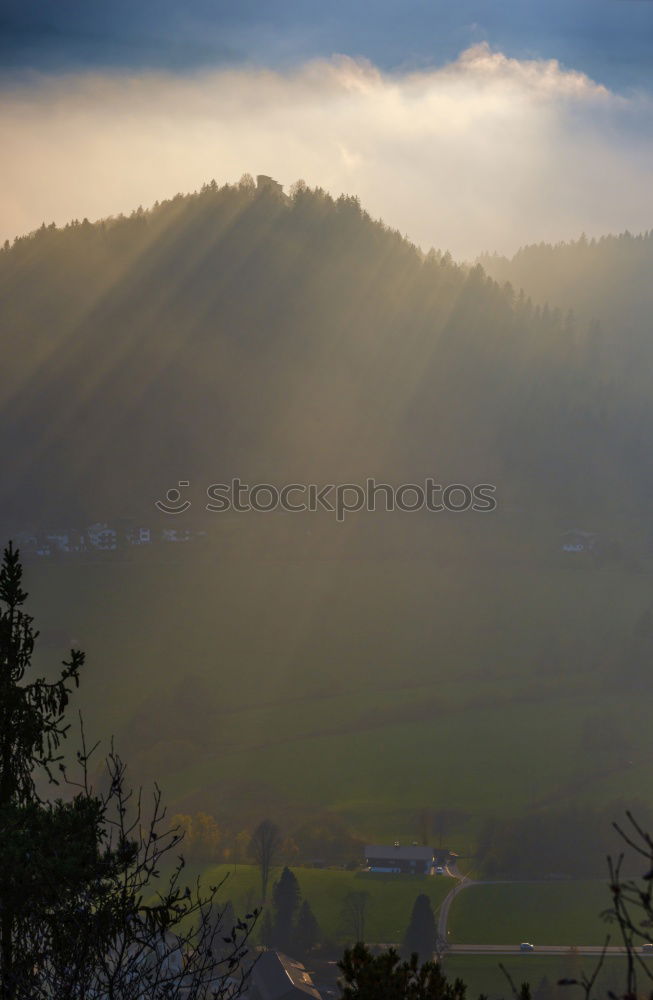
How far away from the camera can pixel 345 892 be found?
43812 mm

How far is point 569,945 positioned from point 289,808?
2034 centimetres

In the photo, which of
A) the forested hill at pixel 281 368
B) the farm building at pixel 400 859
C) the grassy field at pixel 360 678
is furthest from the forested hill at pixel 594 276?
the farm building at pixel 400 859

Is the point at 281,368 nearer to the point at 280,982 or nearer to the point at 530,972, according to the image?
the point at 530,972

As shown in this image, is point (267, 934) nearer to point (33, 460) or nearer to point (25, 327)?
point (33, 460)

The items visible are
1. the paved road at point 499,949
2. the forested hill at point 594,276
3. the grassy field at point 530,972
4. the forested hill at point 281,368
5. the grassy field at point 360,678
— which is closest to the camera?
the grassy field at point 530,972

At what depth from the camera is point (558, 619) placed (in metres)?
96.1

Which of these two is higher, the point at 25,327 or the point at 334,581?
the point at 25,327

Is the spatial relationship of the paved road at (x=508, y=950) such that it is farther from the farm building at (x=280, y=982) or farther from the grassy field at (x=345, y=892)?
the farm building at (x=280, y=982)

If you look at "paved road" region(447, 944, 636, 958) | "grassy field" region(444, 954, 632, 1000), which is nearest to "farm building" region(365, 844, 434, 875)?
"paved road" region(447, 944, 636, 958)

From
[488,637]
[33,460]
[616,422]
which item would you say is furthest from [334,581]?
[616,422]

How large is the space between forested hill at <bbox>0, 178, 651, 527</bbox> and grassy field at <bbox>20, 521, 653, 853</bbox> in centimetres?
2698

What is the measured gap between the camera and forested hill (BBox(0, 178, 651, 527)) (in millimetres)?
137000

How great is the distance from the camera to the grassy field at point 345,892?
131 feet

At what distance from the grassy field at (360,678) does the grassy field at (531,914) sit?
6252 millimetres
